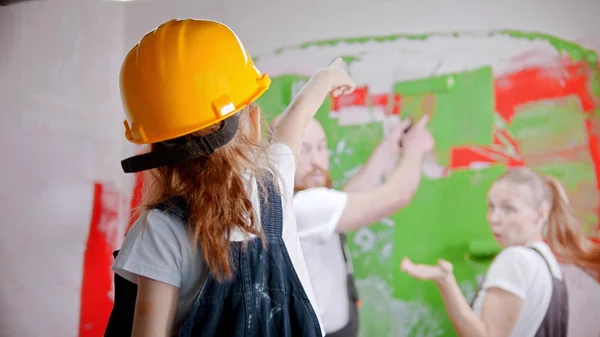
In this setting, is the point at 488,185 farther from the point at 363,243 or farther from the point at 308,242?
the point at 308,242

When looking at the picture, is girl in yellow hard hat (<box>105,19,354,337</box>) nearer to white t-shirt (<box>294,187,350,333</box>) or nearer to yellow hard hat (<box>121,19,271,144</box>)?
yellow hard hat (<box>121,19,271,144</box>)

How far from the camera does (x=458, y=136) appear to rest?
2004 millimetres

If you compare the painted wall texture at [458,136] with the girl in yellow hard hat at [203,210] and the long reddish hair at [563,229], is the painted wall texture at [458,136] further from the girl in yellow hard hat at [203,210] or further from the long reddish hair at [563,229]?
the girl in yellow hard hat at [203,210]

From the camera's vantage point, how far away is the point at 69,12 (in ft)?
7.95

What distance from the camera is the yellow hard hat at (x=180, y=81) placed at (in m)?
0.92

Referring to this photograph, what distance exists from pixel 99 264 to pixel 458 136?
1.37m

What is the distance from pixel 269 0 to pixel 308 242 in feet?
2.78

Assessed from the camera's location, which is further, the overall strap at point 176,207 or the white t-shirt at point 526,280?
the white t-shirt at point 526,280

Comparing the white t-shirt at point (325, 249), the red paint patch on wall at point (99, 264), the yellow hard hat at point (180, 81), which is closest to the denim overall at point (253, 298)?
the yellow hard hat at point (180, 81)

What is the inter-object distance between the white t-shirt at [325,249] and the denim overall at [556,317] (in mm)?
585

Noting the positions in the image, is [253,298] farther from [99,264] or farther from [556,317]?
[99,264]

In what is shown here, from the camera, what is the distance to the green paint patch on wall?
78.4 inches

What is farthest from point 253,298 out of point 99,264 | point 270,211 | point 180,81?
point 99,264

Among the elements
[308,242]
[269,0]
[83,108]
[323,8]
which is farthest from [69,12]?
[308,242]
